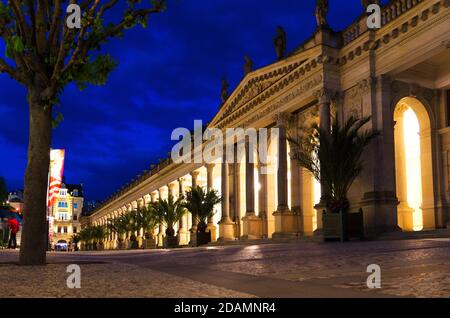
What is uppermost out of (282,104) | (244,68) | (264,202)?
(244,68)

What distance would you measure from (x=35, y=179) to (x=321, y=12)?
2065cm

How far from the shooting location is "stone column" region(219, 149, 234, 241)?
125ft

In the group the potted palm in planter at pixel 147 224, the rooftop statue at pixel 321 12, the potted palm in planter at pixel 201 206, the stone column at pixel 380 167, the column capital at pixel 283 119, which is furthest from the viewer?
the potted palm in planter at pixel 147 224

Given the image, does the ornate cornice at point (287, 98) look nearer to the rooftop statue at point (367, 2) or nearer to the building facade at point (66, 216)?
the rooftop statue at point (367, 2)

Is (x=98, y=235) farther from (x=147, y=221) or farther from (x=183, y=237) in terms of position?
(x=147, y=221)

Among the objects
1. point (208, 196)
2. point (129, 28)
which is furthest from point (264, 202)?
point (129, 28)

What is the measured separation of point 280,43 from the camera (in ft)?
107

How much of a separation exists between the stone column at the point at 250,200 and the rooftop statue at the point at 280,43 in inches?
264

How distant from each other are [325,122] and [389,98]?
11.4 feet

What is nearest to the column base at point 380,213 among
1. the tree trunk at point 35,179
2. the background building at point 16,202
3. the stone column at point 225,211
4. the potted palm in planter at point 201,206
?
the tree trunk at point 35,179

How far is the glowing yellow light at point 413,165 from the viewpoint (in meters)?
26.7

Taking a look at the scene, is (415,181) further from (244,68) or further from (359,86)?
(244,68)

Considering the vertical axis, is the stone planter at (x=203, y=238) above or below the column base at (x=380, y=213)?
below

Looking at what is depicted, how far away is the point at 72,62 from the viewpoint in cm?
970
